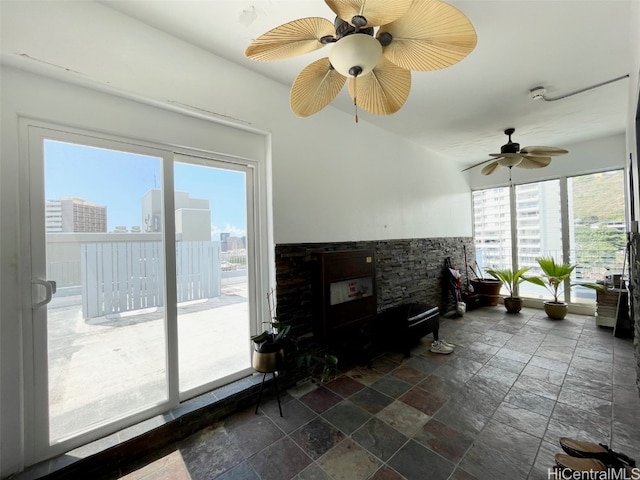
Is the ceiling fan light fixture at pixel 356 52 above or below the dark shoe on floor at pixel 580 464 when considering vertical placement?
above

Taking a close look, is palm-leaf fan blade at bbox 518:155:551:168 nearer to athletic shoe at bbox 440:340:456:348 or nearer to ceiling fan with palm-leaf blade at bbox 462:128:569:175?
ceiling fan with palm-leaf blade at bbox 462:128:569:175

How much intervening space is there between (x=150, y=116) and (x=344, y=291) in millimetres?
2266

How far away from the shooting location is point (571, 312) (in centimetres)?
447

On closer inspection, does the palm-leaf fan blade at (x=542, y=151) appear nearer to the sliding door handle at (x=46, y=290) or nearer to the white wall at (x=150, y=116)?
the white wall at (x=150, y=116)

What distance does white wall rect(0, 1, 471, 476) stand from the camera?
1.42m

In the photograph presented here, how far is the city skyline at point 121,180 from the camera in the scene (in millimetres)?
1621

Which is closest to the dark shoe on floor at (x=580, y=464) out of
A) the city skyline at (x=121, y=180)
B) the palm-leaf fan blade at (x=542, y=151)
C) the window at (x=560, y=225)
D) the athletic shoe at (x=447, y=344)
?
the athletic shoe at (x=447, y=344)

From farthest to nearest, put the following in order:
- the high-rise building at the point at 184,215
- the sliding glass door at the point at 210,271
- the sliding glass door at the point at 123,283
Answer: the sliding glass door at the point at 210,271 < the high-rise building at the point at 184,215 < the sliding glass door at the point at 123,283

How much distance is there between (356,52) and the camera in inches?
44.0

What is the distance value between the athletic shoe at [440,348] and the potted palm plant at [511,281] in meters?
2.36


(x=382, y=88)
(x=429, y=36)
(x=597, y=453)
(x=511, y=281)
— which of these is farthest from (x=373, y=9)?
(x=511, y=281)

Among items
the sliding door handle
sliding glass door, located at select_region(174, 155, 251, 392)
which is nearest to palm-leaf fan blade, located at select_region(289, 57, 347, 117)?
sliding glass door, located at select_region(174, 155, 251, 392)

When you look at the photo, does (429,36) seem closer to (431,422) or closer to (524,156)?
(431,422)

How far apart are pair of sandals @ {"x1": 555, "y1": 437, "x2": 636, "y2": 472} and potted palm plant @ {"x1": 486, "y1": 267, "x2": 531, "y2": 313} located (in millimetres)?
3490
